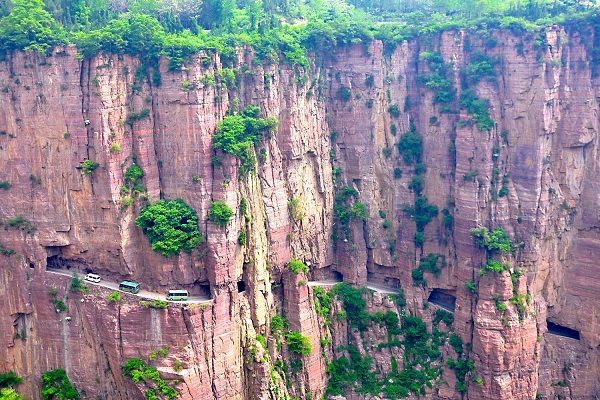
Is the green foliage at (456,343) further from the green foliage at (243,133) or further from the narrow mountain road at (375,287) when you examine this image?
the green foliage at (243,133)

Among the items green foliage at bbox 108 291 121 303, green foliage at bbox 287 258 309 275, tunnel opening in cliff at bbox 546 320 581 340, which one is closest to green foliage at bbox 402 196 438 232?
green foliage at bbox 287 258 309 275

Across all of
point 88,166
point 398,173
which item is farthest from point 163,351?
point 398,173

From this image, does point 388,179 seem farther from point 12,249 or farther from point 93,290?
point 12,249

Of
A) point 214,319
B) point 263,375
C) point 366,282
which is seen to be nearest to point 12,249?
point 214,319

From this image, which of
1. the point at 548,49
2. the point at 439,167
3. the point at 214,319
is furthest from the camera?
the point at 439,167

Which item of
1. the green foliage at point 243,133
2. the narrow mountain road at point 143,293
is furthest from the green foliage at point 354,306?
the green foliage at point 243,133
